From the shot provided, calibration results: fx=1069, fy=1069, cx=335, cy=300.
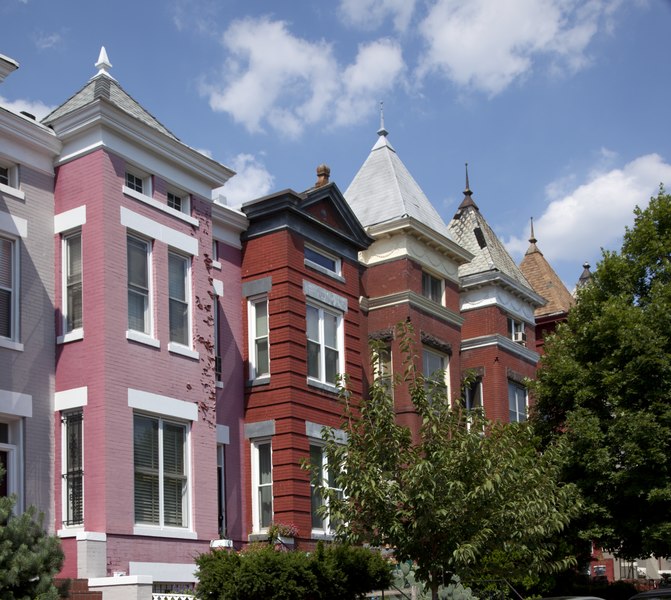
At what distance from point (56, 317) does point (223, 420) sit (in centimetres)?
489

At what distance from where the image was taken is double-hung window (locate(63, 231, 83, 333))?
779 inches

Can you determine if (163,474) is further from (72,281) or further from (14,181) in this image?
(14,181)

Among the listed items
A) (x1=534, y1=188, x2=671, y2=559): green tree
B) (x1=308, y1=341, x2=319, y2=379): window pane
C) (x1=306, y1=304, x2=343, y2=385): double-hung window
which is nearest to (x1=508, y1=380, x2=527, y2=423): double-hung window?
(x1=534, y1=188, x2=671, y2=559): green tree

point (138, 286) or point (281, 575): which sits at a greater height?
point (138, 286)

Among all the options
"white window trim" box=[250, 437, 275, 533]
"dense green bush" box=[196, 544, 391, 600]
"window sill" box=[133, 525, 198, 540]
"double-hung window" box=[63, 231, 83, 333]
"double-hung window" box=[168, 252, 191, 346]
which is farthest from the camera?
"white window trim" box=[250, 437, 275, 533]

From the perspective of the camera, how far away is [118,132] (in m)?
20.3

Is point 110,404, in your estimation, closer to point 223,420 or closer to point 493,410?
point 223,420

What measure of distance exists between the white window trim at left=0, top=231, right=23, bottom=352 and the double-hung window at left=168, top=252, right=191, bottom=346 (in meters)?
3.02

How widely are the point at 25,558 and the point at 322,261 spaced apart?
1340 centimetres

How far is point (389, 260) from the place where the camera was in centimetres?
2927

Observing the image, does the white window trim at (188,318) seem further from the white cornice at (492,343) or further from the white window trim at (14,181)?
the white cornice at (492,343)

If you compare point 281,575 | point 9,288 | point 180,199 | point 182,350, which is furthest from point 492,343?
point 9,288

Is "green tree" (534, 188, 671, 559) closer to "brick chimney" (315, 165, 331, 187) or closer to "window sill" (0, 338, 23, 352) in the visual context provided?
"brick chimney" (315, 165, 331, 187)

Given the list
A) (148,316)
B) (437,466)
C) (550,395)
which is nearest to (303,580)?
(437,466)
